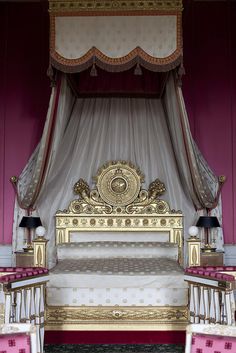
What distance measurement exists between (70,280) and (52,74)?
72.5 inches

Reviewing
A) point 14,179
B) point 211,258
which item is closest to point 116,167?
point 14,179

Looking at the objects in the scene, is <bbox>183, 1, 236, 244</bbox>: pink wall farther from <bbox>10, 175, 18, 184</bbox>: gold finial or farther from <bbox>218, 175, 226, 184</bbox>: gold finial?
<bbox>10, 175, 18, 184</bbox>: gold finial

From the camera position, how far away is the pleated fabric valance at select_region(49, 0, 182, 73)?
457cm

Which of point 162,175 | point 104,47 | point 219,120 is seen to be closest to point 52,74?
point 104,47

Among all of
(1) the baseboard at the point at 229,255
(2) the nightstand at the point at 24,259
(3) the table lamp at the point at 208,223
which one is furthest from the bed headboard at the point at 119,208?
(1) the baseboard at the point at 229,255

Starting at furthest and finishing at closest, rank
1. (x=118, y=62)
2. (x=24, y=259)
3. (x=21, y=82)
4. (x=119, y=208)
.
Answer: (x=21, y=82) → (x=119, y=208) → (x=24, y=259) → (x=118, y=62)

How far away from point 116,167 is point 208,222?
1.26 metres

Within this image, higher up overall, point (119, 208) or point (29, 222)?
point (119, 208)

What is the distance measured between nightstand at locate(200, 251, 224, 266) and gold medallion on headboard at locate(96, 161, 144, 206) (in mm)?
1063

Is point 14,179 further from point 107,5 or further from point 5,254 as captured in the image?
point 107,5

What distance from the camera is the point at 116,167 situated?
6039mm

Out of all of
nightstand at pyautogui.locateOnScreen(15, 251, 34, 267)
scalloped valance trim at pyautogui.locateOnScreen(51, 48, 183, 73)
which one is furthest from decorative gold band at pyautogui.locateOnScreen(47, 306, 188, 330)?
scalloped valance trim at pyautogui.locateOnScreen(51, 48, 183, 73)

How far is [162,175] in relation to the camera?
6.06m

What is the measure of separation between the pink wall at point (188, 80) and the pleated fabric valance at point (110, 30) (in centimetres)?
167
